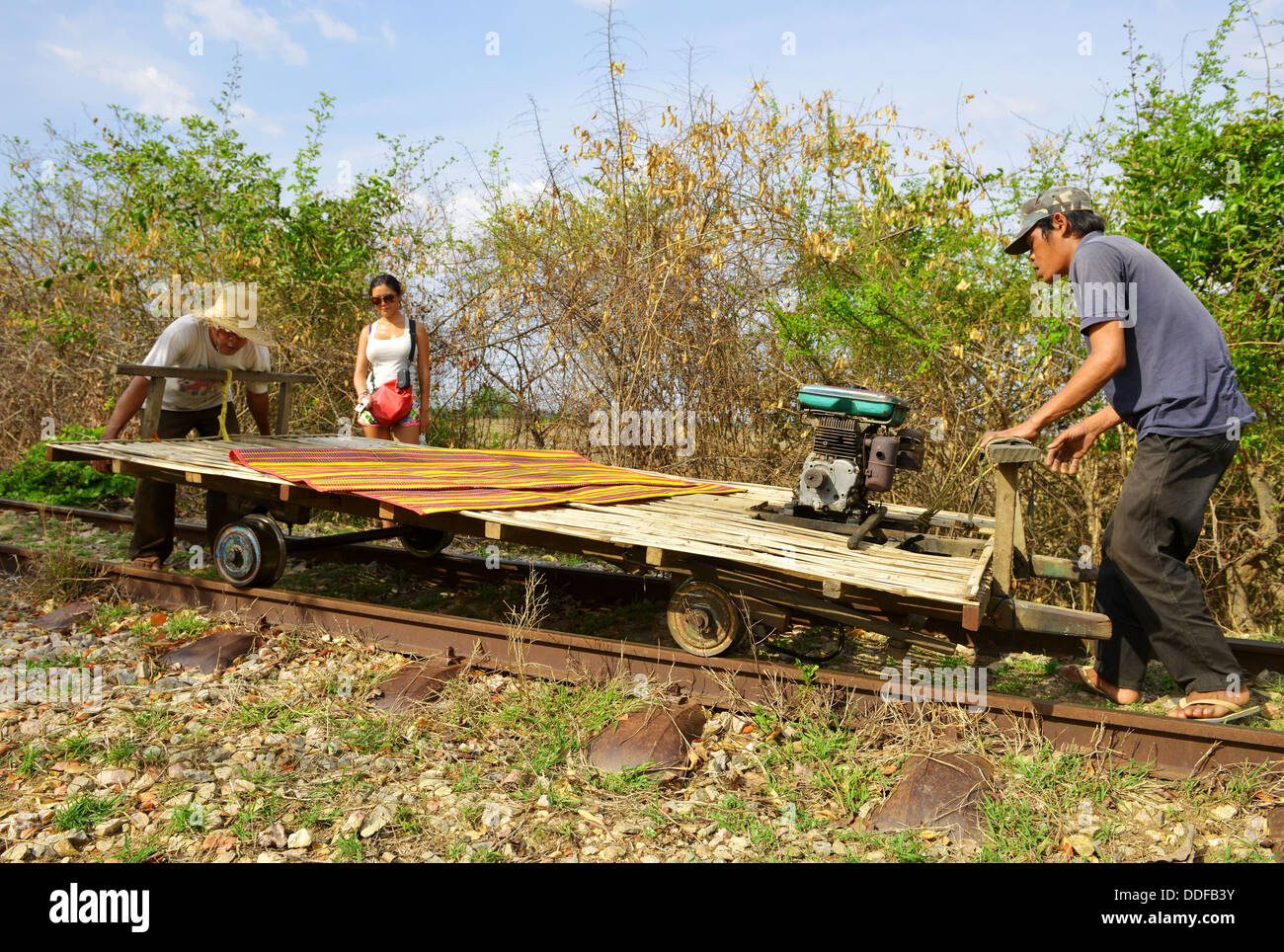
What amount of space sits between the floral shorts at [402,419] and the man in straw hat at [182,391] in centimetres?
85

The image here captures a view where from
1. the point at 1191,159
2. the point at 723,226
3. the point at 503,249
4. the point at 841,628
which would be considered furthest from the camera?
the point at 503,249

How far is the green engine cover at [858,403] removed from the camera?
463 centimetres

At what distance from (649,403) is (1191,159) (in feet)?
15.3

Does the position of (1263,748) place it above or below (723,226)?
below

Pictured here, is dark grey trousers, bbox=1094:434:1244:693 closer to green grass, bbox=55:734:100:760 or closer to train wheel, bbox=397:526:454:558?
train wheel, bbox=397:526:454:558

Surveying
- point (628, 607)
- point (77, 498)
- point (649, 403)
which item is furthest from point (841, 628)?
point (77, 498)

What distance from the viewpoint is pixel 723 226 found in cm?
832

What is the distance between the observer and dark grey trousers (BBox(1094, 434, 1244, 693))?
388 cm

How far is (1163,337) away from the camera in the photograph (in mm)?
3939

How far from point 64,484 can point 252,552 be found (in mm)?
4842

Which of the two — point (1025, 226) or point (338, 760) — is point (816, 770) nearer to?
point (338, 760)

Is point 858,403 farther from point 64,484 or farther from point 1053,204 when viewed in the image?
point 64,484

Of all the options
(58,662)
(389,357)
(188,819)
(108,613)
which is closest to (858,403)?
(188,819)

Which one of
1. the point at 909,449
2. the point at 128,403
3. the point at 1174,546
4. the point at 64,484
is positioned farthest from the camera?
the point at 64,484
